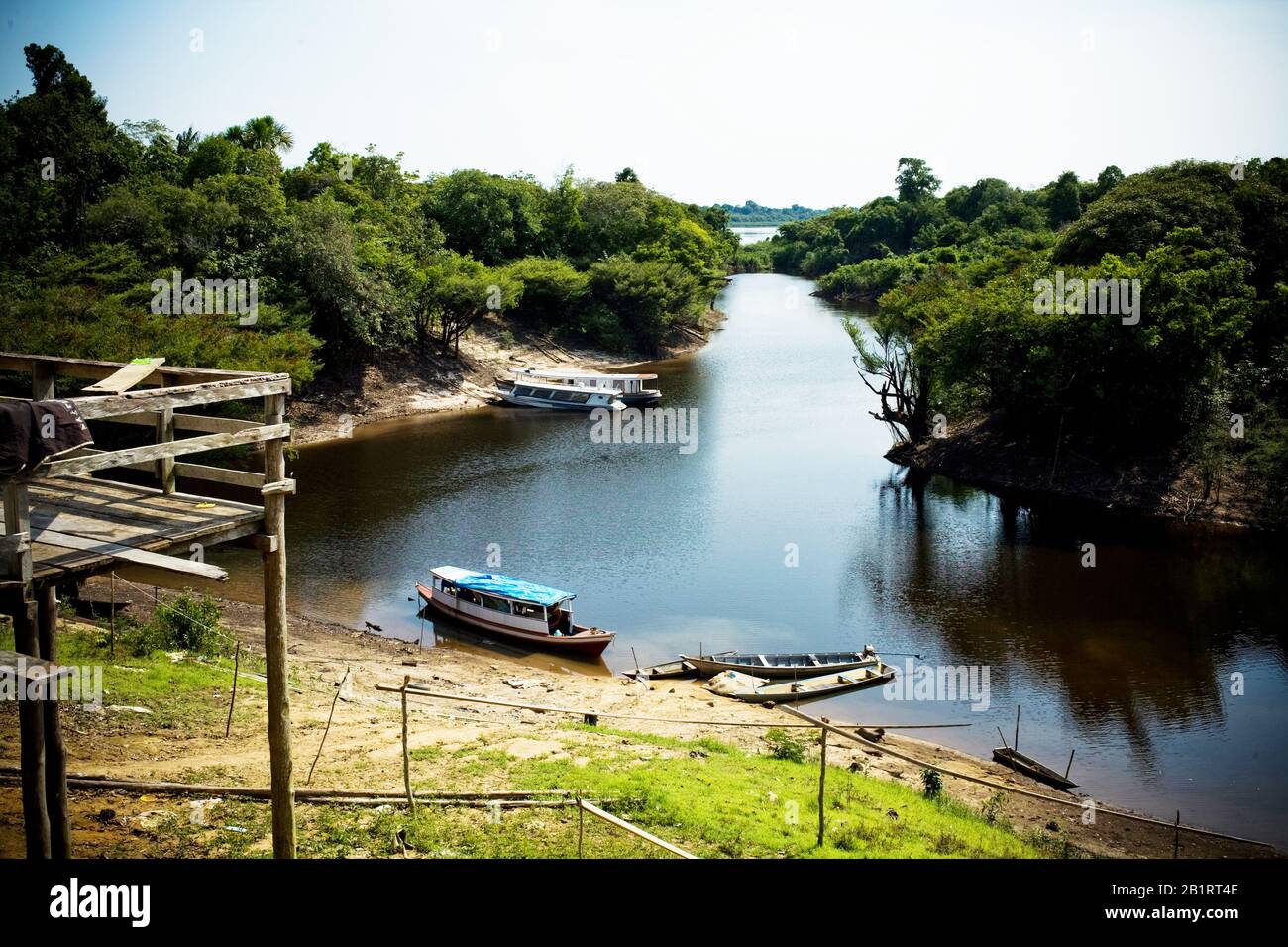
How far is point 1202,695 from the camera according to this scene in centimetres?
2530

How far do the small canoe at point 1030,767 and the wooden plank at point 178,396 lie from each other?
17.6 metres

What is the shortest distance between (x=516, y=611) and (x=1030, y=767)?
1335cm

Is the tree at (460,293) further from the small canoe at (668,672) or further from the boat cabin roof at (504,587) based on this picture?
the small canoe at (668,672)

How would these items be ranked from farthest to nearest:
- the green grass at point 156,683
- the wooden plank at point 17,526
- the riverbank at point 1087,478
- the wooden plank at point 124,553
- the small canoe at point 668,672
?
the riverbank at point 1087,478 → the small canoe at point 668,672 → the green grass at point 156,683 → the wooden plank at point 124,553 → the wooden plank at point 17,526

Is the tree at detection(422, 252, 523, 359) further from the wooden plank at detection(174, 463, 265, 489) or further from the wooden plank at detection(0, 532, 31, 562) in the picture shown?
the wooden plank at detection(0, 532, 31, 562)

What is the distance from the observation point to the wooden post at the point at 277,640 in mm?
10180

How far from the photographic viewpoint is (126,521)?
9922mm

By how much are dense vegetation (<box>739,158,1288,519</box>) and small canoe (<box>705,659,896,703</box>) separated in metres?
20.0

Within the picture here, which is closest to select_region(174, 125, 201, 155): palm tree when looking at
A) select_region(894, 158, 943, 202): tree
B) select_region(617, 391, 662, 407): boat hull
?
select_region(617, 391, 662, 407): boat hull

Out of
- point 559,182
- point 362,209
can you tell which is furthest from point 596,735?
point 559,182

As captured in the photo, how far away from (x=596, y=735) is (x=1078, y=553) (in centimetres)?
2254

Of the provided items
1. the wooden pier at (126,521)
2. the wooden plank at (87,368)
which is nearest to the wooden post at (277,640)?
the wooden pier at (126,521)

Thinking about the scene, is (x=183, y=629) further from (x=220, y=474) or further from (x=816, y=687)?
(x=816, y=687)

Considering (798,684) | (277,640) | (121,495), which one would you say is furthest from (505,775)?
(798,684)
